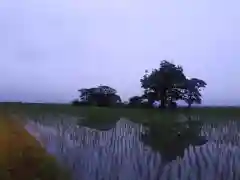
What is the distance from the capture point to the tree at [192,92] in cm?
330

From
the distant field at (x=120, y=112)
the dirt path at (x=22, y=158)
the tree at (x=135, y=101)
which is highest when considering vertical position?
the tree at (x=135, y=101)

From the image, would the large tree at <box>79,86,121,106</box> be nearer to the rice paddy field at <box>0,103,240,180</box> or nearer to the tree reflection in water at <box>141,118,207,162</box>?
the rice paddy field at <box>0,103,240,180</box>

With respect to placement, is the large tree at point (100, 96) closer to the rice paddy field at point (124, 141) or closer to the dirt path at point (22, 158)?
the rice paddy field at point (124, 141)

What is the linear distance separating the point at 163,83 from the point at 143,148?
474 mm

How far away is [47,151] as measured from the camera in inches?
116

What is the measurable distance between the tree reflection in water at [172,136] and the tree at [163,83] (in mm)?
156

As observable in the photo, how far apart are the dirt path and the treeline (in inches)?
20.1

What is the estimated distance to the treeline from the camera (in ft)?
10.7

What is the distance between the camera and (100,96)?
335 centimetres

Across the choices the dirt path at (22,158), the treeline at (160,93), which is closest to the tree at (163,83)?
the treeline at (160,93)

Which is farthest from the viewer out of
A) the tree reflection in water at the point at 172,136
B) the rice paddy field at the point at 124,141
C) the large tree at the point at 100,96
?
the large tree at the point at 100,96

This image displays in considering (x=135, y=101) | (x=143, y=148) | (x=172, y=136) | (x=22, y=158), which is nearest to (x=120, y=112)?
(x=135, y=101)

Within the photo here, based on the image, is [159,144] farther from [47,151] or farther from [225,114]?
[47,151]

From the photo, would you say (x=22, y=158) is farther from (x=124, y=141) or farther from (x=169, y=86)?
(x=169, y=86)
